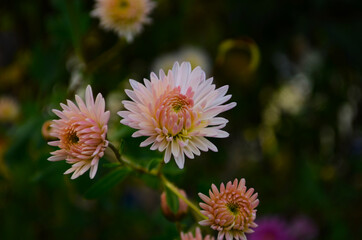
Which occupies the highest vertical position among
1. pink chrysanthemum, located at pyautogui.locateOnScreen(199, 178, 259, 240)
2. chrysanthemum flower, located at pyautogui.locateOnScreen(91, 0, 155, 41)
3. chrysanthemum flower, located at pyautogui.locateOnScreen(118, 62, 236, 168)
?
chrysanthemum flower, located at pyautogui.locateOnScreen(91, 0, 155, 41)

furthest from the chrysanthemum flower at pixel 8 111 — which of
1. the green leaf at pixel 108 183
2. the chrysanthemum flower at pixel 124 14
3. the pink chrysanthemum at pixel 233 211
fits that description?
the pink chrysanthemum at pixel 233 211

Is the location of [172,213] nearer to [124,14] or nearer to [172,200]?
[172,200]

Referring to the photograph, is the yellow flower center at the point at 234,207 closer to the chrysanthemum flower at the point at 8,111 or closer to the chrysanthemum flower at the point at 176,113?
the chrysanthemum flower at the point at 176,113

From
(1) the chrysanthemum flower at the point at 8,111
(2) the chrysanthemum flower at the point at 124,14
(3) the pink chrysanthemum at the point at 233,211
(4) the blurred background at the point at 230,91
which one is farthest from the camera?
(1) the chrysanthemum flower at the point at 8,111

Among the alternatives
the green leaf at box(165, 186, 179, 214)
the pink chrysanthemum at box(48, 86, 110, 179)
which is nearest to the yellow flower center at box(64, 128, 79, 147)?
the pink chrysanthemum at box(48, 86, 110, 179)

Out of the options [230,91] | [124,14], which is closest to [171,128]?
[124,14]

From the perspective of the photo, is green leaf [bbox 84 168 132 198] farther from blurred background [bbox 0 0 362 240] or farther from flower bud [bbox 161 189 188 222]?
blurred background [bbox 0 0 362 240]

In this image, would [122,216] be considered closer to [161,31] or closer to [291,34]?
[161,31]
